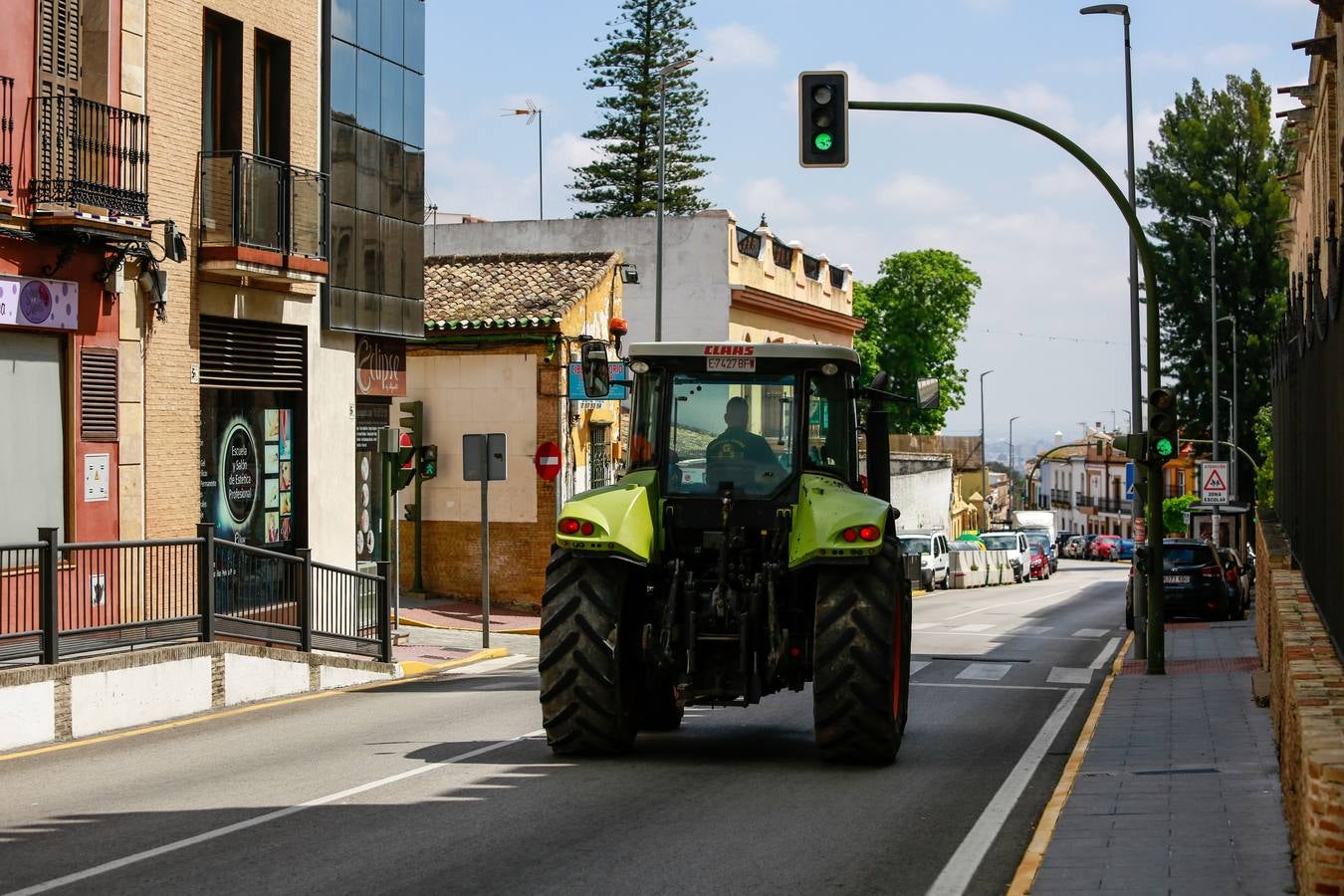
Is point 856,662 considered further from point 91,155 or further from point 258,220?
point 258,220

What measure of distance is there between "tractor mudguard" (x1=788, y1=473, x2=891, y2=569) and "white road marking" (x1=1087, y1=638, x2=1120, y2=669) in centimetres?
1148

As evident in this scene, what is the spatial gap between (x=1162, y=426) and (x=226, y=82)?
479 inches

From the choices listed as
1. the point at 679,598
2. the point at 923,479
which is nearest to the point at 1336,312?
the point at 679,598

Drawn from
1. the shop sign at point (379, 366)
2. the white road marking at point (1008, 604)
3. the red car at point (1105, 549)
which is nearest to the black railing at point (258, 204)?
the shop sign at point (379, 366)

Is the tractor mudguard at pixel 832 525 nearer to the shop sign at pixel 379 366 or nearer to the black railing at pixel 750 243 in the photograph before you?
the shop sign at pixel 379 366

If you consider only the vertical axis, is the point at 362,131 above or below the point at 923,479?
above

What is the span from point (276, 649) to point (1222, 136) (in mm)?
57250

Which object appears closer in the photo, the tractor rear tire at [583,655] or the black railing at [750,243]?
the tractor rear tire at [583,655]

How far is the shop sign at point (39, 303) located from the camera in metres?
17.5

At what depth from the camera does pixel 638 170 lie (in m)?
63.9

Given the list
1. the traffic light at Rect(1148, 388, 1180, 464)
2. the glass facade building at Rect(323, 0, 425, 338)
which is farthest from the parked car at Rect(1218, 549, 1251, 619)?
the glass facade building at Rect(323, 0, 425, 338)

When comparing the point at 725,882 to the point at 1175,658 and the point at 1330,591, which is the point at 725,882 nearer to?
the point at 1330,591

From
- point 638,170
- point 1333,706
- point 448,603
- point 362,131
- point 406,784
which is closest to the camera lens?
point 1333,706

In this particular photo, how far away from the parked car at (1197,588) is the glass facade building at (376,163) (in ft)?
49.5
